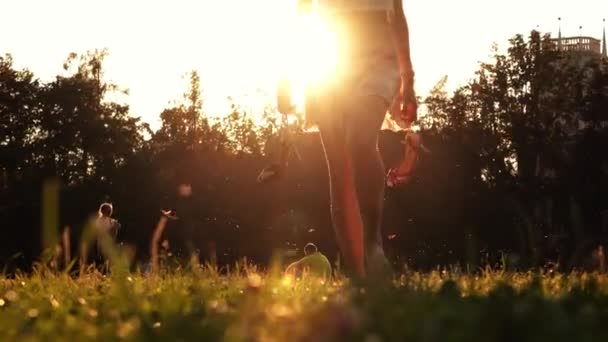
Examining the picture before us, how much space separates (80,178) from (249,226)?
11.2m

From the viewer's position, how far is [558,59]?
56.8m

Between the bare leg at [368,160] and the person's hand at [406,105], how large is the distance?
0.15m

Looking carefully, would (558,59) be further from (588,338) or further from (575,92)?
(588,338)

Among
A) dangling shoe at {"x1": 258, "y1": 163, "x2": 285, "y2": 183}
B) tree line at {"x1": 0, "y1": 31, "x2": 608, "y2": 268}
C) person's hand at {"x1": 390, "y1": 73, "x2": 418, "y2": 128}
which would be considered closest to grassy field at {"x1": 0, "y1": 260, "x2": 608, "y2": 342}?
dangling shoe at {"x1": 258, "y1": 163, "x2": 285, "y2": 183}

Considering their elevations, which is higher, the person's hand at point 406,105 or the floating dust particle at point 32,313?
the person's hand at point 406,105

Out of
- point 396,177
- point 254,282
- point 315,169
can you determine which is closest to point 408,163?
point 396,177

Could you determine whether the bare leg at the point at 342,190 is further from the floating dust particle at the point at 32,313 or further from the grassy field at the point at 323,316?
the floating dust particle at the point at 32,313

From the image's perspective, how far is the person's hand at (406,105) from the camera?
6.64 meters

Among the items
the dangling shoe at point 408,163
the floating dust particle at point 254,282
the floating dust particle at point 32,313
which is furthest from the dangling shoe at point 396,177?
the floating dust particle at point 32,313

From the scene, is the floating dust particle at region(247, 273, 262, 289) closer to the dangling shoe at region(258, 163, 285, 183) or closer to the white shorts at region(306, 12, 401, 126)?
the dangling shoe at region(258, 163, 285, 183)

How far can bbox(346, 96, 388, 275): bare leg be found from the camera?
6531 mm

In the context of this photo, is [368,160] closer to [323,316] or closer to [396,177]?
[396,177]

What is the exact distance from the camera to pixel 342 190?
680cm

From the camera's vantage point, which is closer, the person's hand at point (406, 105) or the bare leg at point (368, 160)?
the bare leg at point (368, 160)
